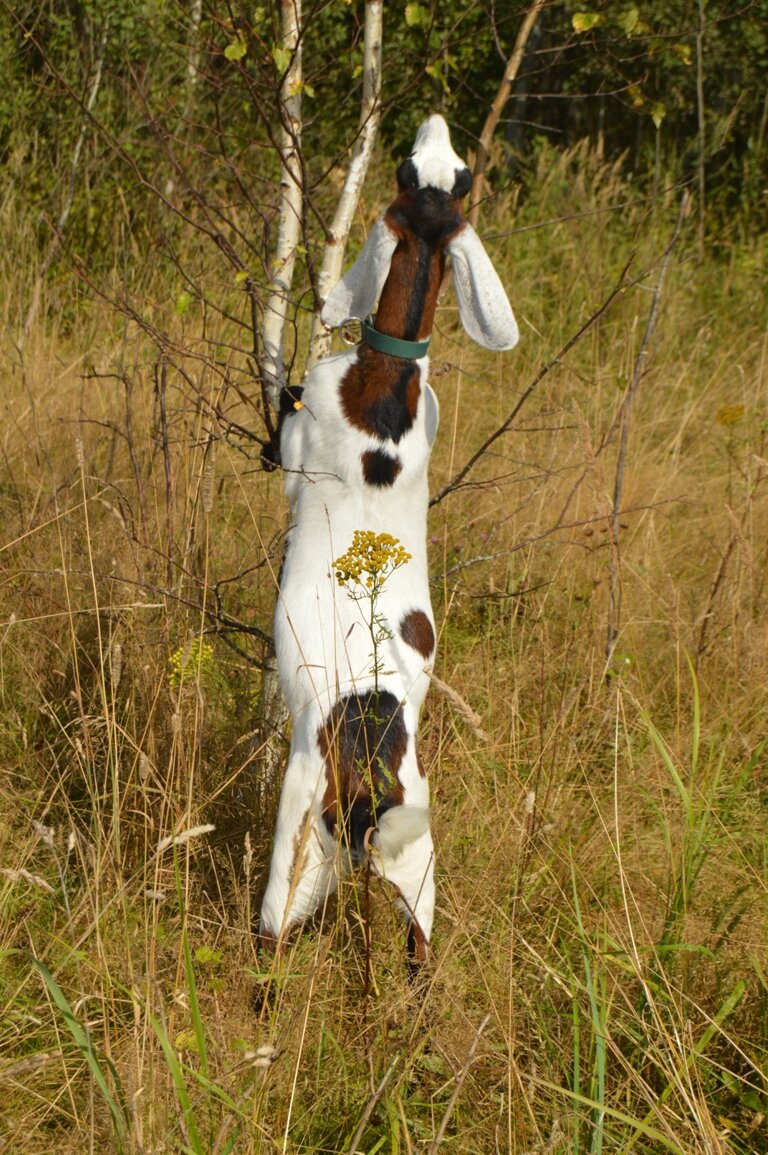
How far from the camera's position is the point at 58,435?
4340mm

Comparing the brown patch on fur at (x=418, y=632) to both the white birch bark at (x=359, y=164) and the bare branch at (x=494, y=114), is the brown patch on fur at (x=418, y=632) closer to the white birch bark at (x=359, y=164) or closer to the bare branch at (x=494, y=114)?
the white birch bark at (x=359, y=164)

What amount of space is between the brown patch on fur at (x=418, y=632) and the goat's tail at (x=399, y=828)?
37cm

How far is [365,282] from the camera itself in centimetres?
251

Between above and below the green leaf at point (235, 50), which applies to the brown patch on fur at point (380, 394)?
below

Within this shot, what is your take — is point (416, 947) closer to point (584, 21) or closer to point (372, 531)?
point (372, 531)

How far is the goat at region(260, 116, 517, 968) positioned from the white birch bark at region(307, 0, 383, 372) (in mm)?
259

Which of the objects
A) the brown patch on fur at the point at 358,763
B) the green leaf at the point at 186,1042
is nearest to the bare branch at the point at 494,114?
the brown patch on fur at the point at 358,763

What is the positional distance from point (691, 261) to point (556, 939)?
5294mm

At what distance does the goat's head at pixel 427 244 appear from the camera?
248 centimetres

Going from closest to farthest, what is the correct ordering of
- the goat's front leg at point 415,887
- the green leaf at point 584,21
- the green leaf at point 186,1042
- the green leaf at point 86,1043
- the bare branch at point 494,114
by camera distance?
the green leaf at point 86,1043 → the green leaf at point 186,1042 → the goat's front leg at point 415,887 → the green leaf at point 584,21 → the bare branch at point 494,114

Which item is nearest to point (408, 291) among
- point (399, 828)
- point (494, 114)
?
point (494, 114)

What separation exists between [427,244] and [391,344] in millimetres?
239

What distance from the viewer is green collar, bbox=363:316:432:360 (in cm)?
250

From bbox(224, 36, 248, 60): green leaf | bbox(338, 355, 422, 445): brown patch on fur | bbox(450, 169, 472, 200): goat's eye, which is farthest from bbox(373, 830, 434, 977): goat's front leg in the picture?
bbox(224, 36, 248, 60): green leaf
